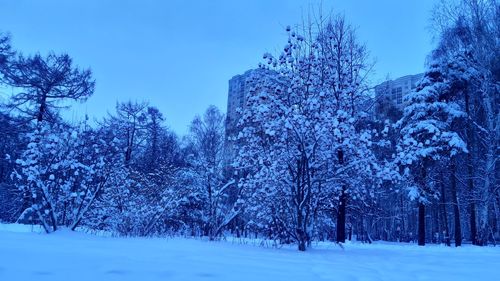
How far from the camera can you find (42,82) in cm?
1983

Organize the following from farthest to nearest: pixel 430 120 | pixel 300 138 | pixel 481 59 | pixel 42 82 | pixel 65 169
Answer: pixel 42 82 → pixel 430 120 → pixel 481 59 → pixel 65 169 → pixel 300 138

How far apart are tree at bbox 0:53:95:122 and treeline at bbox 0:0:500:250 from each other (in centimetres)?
6

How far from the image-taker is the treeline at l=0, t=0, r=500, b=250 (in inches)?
350

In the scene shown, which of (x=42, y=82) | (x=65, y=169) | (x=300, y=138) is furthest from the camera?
(x=42, y=82)

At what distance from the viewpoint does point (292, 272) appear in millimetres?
3822

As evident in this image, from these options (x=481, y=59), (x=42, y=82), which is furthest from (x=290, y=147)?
(x=42, y=82)

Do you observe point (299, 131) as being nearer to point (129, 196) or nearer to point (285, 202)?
point (285, 202)

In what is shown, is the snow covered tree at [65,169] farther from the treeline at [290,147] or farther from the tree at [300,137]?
the tree at [300,137]

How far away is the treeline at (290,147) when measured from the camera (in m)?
8.90

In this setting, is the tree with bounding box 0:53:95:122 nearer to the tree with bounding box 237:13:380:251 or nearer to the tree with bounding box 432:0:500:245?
the tree with bounding box 237:13:380:251

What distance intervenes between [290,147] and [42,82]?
56.2 feet

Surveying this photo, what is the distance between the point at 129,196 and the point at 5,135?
30.4 ft

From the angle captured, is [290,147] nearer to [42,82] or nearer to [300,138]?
[300,138]

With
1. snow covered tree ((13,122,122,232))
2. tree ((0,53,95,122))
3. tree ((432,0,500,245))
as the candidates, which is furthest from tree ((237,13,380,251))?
tree ((0,53,95,122))
